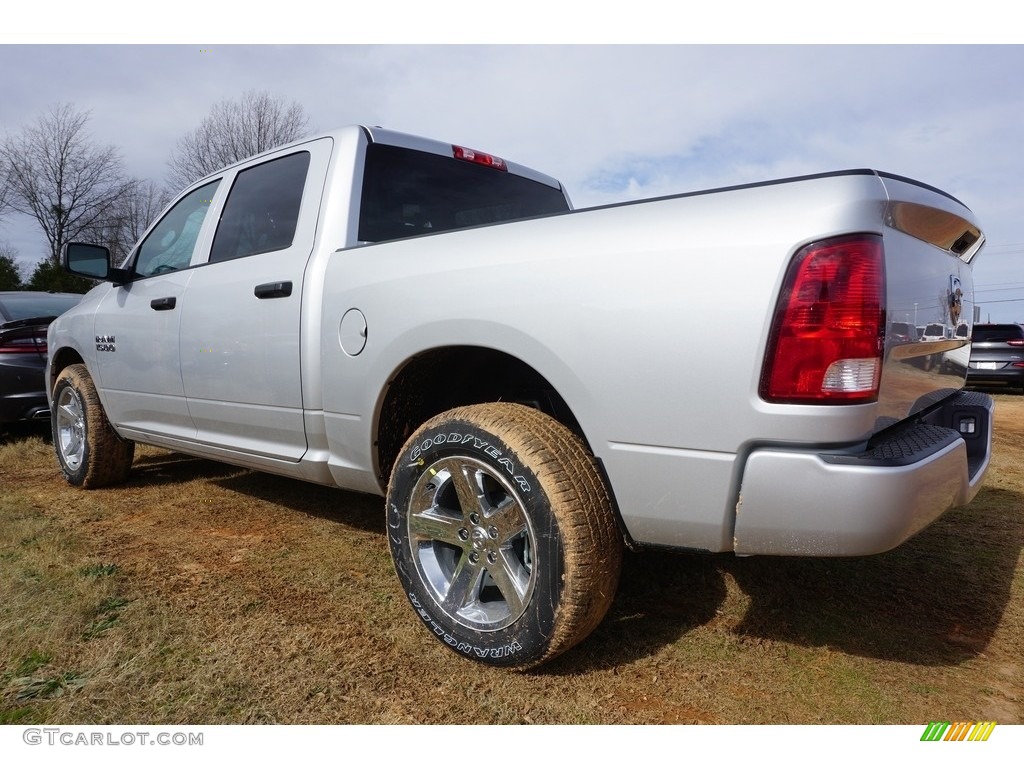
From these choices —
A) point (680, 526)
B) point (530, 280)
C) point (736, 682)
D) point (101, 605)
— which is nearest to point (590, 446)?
point (680, 526)

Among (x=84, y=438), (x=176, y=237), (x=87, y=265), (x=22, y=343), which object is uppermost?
(x=176, y=237)

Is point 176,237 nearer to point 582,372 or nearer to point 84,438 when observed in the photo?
point 84,438

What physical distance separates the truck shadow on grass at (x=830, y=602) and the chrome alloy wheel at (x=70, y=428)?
3.70 m

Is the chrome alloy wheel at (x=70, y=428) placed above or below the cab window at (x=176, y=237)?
below

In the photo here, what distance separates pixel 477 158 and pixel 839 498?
2.55 meters

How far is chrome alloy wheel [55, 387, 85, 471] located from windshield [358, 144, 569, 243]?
2.76 metres

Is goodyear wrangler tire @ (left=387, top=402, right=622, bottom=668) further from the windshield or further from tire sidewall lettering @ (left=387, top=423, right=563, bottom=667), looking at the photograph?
the windshield

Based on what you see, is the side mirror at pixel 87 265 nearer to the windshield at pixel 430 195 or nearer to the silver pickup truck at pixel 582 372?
the silver pickup truck at pixel 582 372

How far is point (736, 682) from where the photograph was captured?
2.13 metres

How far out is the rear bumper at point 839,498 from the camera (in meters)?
1.65

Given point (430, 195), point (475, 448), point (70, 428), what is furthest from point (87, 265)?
point (475, 448)

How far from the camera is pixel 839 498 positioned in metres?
1.66
